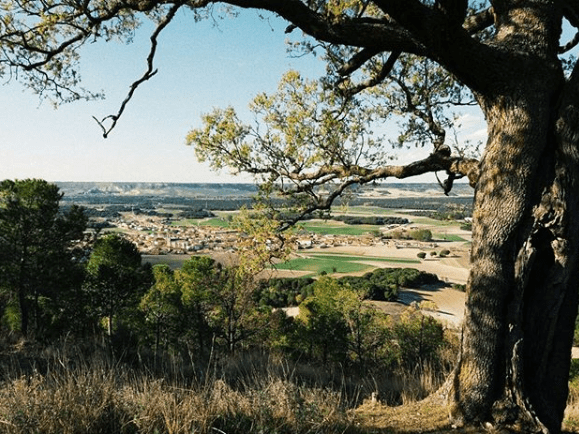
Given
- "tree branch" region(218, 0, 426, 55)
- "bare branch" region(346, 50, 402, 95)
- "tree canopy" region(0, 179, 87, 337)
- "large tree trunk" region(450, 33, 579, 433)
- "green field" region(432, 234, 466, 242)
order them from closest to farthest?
"large tree trunk" region(450, 33, 579, 433) < "tree branch" region(218, 0, 426, 55) < "bare branch" region(346, 50, 402, 95) < "tree canopy" region(0, 179, 87, 337) < "green field" region(432, 234, 466, 242)

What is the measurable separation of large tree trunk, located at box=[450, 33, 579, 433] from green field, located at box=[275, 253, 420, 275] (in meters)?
67.4

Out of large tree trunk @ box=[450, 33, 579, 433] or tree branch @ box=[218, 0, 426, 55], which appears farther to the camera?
tree branch @ box=[218, 0, 426, 55]

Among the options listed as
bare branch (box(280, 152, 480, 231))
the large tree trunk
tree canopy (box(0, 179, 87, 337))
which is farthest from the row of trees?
the large tree trunk

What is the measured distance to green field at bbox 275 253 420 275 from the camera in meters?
77.4

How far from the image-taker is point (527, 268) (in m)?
4.14

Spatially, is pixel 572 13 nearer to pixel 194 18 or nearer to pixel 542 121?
pixel 542 121

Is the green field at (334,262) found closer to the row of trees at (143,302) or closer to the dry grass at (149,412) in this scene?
the row of trees at (143,302)

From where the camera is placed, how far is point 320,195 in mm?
8773

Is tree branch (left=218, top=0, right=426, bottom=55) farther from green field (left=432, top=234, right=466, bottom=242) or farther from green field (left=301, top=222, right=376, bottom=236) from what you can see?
green field (left=432, top=234, right=466, bottom=242)

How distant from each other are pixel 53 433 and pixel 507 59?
516 cm

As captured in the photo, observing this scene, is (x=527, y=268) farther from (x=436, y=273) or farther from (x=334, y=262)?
(x=334, y=262)

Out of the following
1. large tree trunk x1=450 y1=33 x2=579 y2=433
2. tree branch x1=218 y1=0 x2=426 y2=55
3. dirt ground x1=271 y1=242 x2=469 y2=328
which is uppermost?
tree branch x1=218 y1=0 x2=426 y2=55

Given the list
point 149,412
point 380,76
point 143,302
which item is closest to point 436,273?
point 143,302

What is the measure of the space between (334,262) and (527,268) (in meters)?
82.3
